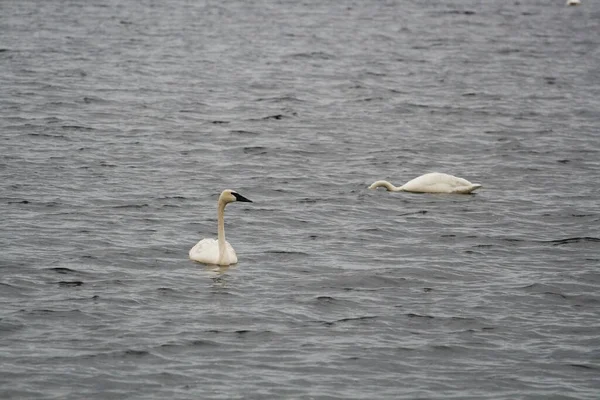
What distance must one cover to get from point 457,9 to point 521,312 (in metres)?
39.2

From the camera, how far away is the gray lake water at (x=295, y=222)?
12.9 meters

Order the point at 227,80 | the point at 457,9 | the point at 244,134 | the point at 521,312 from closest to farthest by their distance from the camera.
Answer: the point at 521,312 < the point at 244,134 < the point at 227,80 < the point at 457,9

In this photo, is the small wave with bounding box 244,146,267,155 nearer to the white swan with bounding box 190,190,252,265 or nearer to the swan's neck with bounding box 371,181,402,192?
the swan's neck with bounding box 371,181,402,192

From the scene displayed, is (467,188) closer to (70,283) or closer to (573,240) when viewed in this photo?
(573,240)

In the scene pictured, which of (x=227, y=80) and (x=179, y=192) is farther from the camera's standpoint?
(x=227, y=80)

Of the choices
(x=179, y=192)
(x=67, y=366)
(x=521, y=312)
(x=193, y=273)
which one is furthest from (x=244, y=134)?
(x=67, y=366)

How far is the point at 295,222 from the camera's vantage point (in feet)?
63.2

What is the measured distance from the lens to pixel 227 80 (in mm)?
34281

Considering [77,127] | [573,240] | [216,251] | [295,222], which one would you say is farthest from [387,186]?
[77,127]

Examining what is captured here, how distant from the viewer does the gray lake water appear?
42.4ft

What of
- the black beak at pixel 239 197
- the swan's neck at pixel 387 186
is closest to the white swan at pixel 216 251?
the black beak at pixel 239 197

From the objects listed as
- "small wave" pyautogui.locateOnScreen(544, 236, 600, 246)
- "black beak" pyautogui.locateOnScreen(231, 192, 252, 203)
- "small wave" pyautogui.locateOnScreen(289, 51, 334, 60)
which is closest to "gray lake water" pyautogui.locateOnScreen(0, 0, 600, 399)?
"small wave" pyautogui.locateOnScreen(544, 236, 600, 246)

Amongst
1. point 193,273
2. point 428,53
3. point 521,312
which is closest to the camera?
point 521,312

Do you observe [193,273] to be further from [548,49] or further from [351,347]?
[548,49]
